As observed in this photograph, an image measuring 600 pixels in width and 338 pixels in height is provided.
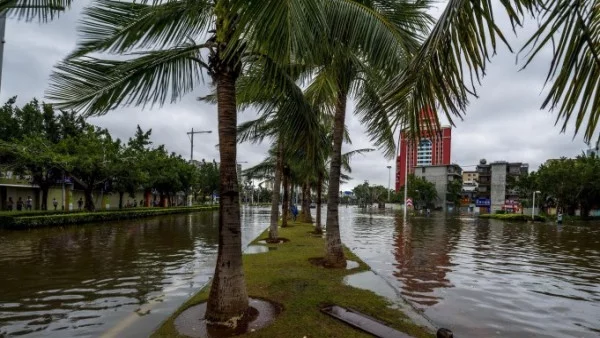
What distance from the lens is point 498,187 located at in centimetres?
7719

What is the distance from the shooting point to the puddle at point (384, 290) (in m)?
6.20

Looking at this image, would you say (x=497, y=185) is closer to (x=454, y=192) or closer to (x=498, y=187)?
(x=498, y=187)

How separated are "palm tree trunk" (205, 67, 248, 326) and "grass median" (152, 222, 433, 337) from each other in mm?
577

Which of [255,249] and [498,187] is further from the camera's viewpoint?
[498,187]

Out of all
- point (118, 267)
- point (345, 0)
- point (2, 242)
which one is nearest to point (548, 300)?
point (345, 0)

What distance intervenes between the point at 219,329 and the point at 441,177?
98.6m

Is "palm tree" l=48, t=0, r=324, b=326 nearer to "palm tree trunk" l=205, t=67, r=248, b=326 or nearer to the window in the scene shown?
"palm tree trunk" l=205, t=67, r=248, b=326

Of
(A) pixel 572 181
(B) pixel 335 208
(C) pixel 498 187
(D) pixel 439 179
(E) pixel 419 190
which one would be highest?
(D) pixel 439 179

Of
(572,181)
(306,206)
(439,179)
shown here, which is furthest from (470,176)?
(306,206)

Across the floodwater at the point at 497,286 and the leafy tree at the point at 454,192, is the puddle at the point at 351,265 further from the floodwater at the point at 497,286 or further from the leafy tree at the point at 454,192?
the leafy tree at the point at 454,192

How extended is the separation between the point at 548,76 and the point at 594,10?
89 centimetres

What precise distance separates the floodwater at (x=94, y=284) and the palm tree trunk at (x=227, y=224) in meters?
1.23

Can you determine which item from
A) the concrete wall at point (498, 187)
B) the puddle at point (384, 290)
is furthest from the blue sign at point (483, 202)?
the puddle at point (384, 290)

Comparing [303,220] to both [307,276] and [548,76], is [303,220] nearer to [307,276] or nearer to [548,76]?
[307,276]
